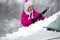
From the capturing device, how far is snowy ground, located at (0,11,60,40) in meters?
1.95

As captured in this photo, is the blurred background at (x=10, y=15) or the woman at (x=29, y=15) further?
the woman at (x=29, y=15)

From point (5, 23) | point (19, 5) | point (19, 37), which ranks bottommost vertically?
point (19, 37)

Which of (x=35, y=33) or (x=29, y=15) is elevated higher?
(x=29, y=15)

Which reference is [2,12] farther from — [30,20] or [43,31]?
[43,31]

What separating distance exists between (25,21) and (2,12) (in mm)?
292

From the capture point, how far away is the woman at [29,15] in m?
2.00

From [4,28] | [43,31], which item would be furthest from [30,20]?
[4,28]

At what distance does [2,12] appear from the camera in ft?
6.20

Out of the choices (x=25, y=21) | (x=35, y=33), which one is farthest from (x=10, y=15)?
(x=35, y=33)

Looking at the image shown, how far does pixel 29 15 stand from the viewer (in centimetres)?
204

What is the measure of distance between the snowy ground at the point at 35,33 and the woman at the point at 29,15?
1.9 inches

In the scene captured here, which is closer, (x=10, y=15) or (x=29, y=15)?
(x=10, y=15)

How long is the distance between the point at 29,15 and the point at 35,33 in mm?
222

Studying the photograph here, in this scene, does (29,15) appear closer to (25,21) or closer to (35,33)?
(25,21)
